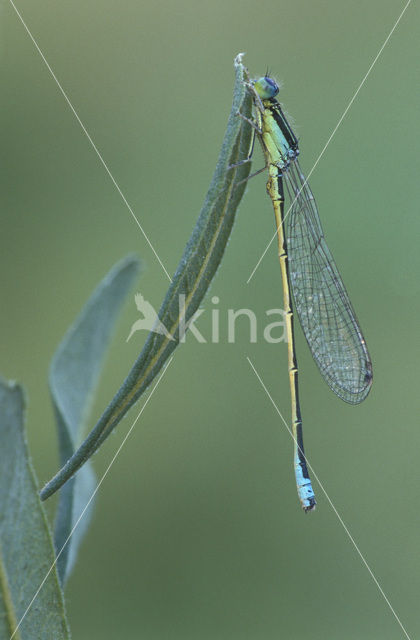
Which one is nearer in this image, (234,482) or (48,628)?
(48,628)

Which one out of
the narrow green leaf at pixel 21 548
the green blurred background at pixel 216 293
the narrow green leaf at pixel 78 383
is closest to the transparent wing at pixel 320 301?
the green blurred background at pixel 216 293

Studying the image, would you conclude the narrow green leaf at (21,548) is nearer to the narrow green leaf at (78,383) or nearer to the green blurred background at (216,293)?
the narrow green leaf at (78,383)

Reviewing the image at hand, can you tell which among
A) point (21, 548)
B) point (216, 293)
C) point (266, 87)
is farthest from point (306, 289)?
point (21, 548)

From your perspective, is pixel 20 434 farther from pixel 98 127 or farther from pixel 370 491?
pixel 98 127

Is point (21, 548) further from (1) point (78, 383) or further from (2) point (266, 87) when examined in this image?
(2) point (266, 87)

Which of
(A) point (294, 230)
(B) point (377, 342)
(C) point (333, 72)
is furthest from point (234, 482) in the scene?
(C) point (333, 72)

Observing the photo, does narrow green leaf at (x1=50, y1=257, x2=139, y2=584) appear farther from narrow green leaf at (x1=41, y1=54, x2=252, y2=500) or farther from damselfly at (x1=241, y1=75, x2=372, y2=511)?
damselfly at (x1=241, y1=75, x2=372, y2=511)
